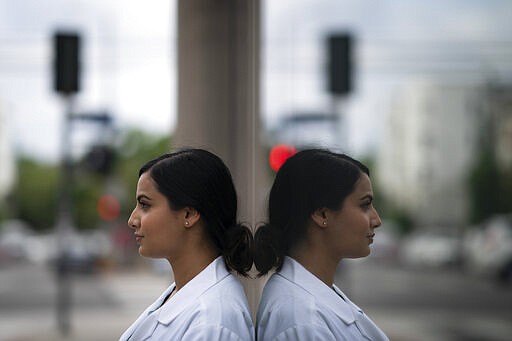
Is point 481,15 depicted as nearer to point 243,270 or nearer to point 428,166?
point 428,166

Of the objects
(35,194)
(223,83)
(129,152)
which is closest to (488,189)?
(223,83)

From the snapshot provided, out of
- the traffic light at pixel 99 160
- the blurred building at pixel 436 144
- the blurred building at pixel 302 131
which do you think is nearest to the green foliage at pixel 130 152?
the traffic light at pixel 99 160

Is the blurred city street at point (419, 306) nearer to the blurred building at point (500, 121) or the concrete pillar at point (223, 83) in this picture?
the blurred building at point (500, 121)

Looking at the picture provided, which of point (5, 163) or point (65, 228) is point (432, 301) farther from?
point (5, 163)

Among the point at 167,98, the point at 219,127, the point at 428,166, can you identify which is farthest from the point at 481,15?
the point at 167,98

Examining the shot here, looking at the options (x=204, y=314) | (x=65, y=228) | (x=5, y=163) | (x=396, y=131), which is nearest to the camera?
(x=204, y=314)

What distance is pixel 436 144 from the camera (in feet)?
16.0

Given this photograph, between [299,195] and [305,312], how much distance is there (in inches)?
6.2

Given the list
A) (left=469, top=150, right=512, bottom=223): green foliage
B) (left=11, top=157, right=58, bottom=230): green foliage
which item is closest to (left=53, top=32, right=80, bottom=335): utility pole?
(left=11, top=157, right=58, bottom=230): green foliage

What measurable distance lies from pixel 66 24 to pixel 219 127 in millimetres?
7717

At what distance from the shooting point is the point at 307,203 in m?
1.17

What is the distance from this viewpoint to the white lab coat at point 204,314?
3.49ft

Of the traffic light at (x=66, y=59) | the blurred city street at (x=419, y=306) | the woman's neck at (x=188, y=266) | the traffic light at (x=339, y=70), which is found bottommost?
the blurred city street at (x=419, y=306)

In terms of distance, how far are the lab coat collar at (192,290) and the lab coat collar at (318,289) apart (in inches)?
3.6
